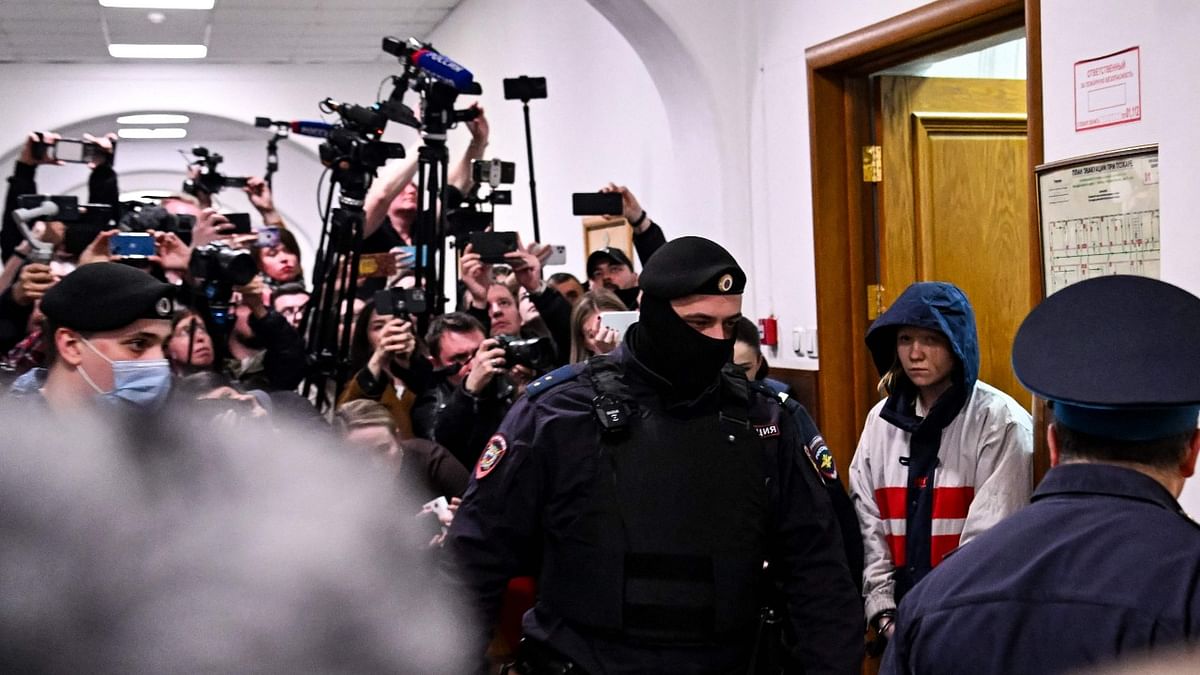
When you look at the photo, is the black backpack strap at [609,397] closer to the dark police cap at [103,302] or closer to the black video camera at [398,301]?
the dark police cap at [103,302]

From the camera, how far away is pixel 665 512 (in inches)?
87.7

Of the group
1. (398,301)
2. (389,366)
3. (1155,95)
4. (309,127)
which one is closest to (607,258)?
(398,301)

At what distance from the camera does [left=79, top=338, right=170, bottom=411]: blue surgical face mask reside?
1.24 m

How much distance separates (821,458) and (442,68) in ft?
7.29

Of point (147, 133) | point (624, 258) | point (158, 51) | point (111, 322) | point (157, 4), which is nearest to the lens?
point (111, 322)

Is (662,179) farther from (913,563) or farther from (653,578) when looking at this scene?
A: (653,578)

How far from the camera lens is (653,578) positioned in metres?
2.20

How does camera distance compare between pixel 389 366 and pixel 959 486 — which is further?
pixel 389 366

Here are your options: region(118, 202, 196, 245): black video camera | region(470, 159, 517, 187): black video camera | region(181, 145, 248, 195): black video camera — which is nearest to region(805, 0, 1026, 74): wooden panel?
region(470, 159, 517, 187): black video camera

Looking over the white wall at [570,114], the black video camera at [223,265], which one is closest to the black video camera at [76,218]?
the black video camera at [223,265]

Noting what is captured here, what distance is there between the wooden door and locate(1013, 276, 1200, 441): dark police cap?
10.0 ft

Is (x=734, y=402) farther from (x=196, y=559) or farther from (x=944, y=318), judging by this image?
(x=196, y=559)

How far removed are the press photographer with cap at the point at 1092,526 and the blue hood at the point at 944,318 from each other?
1.66 m

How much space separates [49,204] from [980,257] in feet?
9.86
